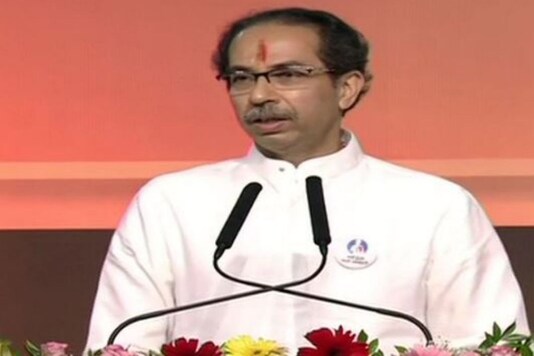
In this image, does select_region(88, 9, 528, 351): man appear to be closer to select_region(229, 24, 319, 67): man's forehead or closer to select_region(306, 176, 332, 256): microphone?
select_region(229, 24, 319, 67): man's forehead

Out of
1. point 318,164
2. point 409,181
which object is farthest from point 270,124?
point 409,181

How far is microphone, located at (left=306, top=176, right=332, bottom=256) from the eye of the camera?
55.7 inches

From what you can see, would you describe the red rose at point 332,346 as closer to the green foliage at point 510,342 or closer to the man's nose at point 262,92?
the green foliage at point 510,342

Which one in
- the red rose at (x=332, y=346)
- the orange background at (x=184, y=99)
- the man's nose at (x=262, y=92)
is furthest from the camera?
the orange background at (x=184, y=99)

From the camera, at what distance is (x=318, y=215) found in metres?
1.44

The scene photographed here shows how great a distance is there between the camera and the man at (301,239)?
1676 mm

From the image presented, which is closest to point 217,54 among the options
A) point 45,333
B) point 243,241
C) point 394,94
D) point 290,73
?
point 290,73

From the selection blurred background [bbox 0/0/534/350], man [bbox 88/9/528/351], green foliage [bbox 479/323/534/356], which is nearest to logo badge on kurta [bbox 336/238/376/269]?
man [bbox 88/9/528/351]

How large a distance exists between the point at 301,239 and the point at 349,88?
0.81 feet

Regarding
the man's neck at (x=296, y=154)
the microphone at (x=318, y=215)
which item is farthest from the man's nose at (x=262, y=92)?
the microphone at (x=318, y=215)

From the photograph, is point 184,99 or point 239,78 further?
point 184,99

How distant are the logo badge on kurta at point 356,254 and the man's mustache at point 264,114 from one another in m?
0.22

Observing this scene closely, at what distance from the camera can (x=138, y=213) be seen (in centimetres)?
179

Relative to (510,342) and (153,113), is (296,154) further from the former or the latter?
(153,113)
